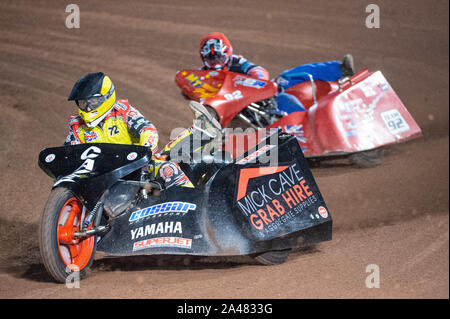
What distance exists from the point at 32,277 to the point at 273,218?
2.09 metres

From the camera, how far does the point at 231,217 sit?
17.6 ft

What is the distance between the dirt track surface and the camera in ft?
17.0

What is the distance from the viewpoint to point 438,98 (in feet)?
41.8

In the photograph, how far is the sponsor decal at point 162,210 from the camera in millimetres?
5410

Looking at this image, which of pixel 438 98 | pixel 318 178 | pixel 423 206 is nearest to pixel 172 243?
pixel 423 206

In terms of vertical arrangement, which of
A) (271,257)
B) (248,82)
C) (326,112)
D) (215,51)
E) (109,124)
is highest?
(215,51)

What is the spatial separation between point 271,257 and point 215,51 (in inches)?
177

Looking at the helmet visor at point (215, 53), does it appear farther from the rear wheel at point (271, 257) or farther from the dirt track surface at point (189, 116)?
the rear wheel at point (271, 257)

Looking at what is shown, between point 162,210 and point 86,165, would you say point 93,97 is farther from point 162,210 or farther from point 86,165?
point 162,210

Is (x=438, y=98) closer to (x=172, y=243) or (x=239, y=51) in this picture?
(x=239, y=51)

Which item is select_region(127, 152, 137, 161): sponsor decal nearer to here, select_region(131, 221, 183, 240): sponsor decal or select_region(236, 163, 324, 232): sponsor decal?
select_region(131, 221, 183, 240): sponsor decal

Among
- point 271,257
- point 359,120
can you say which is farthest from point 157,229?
point 359,120

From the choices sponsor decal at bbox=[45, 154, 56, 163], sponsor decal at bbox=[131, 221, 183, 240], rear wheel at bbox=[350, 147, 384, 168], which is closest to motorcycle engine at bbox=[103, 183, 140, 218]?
sponsor decal at bbox=[131, 221, 183, 240]

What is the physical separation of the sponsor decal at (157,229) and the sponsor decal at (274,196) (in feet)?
1.84
